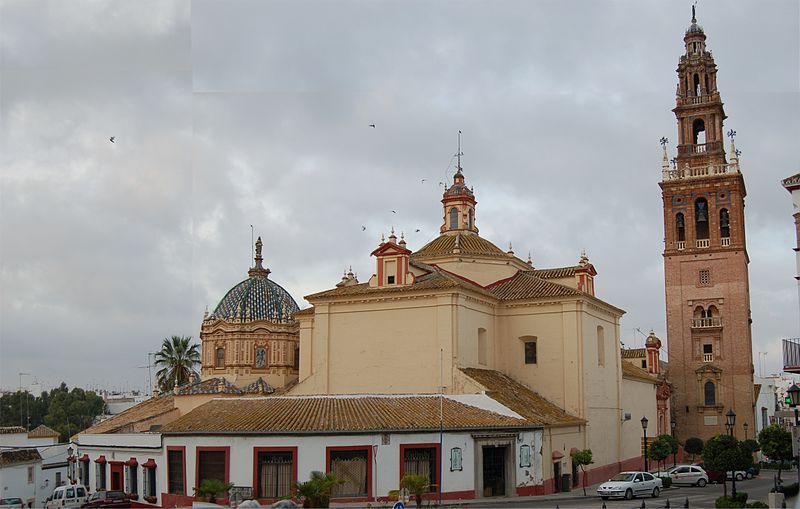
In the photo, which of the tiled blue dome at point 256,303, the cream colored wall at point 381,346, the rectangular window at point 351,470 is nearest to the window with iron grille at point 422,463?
the rectangular window at point 351,470

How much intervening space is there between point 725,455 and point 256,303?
2527 cm

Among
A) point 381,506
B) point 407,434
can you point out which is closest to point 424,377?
point 407,434

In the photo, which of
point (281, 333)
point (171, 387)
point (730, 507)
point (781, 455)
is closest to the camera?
point (730, 507)

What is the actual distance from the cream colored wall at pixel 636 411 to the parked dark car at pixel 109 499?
23.1m

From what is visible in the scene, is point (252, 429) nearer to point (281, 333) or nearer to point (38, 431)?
point (281, 333)

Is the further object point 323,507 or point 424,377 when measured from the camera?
point 424,377

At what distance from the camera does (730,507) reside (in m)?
24.3

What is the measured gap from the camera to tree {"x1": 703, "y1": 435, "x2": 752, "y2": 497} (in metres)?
28.2

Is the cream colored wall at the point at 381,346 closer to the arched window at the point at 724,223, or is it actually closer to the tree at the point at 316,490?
the tree at the point at 316,490

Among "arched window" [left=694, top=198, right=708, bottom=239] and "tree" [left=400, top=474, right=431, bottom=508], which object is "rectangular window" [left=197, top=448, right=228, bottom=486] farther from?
"arched window" [left=694, top=198, right=708, bottom=239]

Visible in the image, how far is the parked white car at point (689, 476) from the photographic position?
37438mm

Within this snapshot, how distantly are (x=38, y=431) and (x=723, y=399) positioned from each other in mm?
43848

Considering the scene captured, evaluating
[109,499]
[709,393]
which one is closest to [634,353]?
[709,393]

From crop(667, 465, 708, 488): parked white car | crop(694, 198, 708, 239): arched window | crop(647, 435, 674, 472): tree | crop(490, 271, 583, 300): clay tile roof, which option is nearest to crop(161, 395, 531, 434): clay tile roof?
crop(490, 271, 583, 300): clay tile roof
